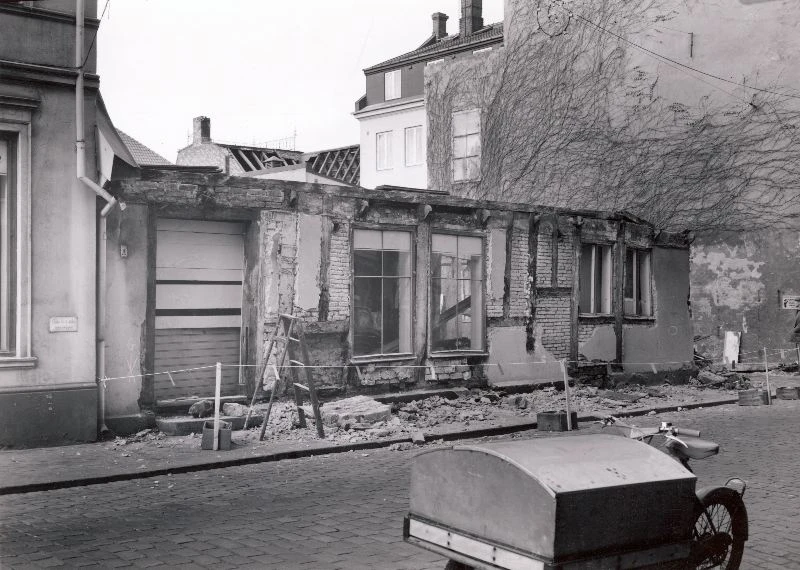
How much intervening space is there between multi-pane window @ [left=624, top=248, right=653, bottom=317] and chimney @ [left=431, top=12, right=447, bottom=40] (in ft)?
89.7

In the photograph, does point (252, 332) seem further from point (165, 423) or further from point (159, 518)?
point (159, 518)

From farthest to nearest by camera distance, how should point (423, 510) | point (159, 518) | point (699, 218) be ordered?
point (699, 218)
point (159, 518)
point (423, 510)

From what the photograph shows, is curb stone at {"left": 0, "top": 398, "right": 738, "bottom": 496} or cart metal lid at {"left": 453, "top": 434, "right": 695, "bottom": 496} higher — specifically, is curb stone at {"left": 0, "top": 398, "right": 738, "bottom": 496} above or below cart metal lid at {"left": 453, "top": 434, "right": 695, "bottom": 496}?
below

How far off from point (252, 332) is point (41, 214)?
3677 millimetres

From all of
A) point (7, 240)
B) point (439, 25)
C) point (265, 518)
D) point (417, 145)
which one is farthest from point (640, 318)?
point (439, 25)

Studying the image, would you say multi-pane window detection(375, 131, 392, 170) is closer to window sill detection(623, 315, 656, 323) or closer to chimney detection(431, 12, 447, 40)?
chimney detection(431, 12, 447, 40)

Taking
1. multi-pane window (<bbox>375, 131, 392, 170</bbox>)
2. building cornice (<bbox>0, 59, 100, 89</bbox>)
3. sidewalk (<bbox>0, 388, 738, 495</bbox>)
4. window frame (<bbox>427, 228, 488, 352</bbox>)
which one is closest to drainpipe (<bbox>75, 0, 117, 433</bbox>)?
building cornice (<bbox>0, 59, 100, 89</bbox>)

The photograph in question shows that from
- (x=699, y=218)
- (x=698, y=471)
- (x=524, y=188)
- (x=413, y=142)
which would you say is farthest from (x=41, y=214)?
(x=413, y=142)

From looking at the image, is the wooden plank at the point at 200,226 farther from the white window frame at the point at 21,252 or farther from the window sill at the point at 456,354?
the window sill at the point at 456,354

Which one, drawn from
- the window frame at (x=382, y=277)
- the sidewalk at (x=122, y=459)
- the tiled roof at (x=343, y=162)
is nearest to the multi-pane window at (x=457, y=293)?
the window frame at (x=382, y=277)

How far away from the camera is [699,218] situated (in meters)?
24.2

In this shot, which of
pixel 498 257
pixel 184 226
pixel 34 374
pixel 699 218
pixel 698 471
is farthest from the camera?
pixel 699 218

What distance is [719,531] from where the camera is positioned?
545 cm

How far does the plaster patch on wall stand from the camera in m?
23.4
